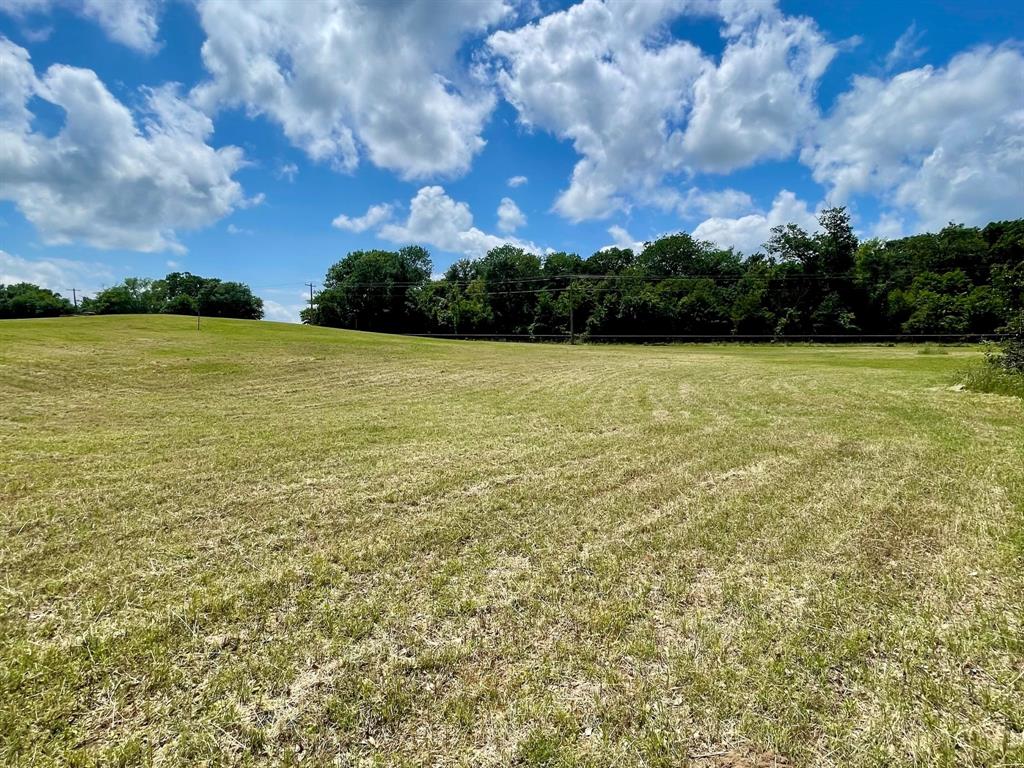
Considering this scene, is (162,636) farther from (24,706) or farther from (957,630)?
(957,630)

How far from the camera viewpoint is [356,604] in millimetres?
3580

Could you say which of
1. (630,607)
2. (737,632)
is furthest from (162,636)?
(737,632)

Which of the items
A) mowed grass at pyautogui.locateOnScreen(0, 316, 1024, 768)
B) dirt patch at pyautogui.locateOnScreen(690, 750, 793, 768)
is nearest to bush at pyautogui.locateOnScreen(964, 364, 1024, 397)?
mowed grass at pyautogui.locateOnScreen(0, 316, 1024, 768)

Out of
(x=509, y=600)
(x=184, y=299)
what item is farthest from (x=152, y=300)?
(x=509, y=600)

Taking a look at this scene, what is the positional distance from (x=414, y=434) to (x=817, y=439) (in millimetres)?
7694

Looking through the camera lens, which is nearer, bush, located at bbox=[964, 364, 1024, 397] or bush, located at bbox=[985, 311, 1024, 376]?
bush, located at bbox=[964, 364, 1024, 397]

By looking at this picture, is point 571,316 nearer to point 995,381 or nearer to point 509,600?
point 995,381

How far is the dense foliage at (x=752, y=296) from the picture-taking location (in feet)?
189

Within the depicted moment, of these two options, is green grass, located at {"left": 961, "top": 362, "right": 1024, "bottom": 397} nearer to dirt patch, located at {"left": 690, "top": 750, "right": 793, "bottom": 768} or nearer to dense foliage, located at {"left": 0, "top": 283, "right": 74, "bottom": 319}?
dirt patch, located at {"left": 690, "top": 750, "right": 793, "bottom": 768}

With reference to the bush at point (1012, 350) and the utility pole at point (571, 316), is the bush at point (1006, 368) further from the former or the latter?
the utility pole at point (571, 316)

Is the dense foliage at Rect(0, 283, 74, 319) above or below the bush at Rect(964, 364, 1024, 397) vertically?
above

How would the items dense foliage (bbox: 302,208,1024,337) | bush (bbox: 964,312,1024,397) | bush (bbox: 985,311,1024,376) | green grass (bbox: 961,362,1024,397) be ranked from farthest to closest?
dense foliage (bbox: 302,208,1024,337) → bush (bbox: 985,311,1024,376) → bush (bbox: 964,312,1024,397) → green grass (bbox: 961,362,1024,397)

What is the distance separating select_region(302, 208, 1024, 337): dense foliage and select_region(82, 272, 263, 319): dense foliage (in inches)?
699

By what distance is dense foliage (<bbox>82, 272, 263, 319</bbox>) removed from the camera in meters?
88.2
